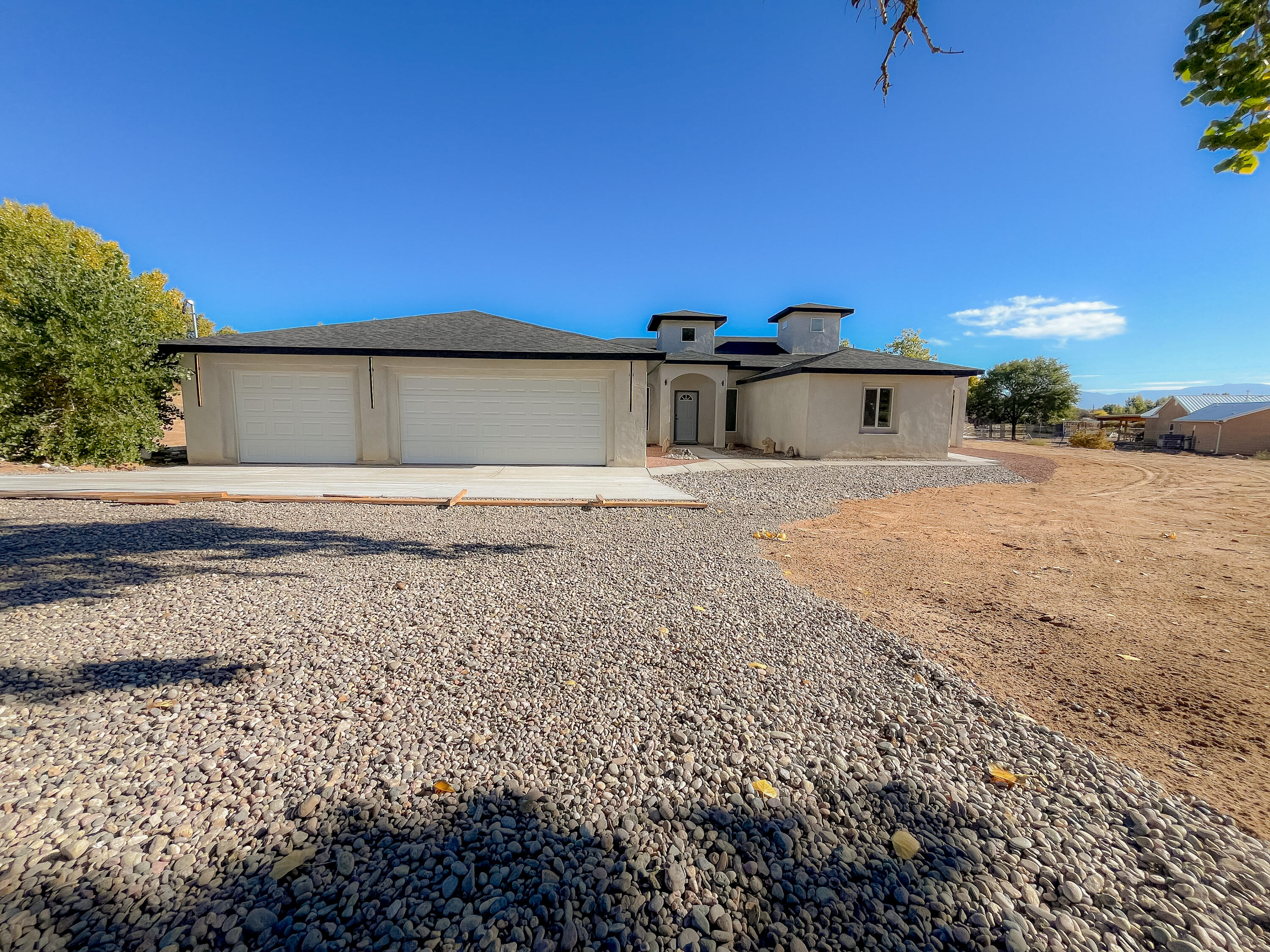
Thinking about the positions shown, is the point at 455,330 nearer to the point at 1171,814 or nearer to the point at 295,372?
the point at 295,372

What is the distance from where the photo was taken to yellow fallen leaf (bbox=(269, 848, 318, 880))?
63.2 inches

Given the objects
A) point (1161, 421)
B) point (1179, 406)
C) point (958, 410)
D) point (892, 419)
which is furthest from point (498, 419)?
point (1179, 406)

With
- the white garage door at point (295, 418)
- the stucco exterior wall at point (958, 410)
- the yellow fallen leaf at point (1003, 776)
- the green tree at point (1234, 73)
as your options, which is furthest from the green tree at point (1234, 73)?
the stucco exterior wall at point (958, 410)

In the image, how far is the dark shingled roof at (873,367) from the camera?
14.7 metres

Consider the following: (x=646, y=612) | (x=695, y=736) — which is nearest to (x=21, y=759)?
(x=695, y=736)

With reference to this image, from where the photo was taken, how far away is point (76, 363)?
35.2 feet

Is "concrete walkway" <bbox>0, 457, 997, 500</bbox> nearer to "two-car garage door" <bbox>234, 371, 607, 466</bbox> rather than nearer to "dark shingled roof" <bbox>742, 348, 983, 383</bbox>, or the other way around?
"two-car garage door" <bbox>234, 371, 607, 466</bbox>

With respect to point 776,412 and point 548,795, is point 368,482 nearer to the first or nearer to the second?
point 548,795

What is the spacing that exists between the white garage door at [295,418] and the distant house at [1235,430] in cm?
3512

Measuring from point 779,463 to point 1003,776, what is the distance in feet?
40.0

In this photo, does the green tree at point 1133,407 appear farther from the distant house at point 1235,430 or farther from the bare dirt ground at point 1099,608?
the bare dirt ground at point 1099,608

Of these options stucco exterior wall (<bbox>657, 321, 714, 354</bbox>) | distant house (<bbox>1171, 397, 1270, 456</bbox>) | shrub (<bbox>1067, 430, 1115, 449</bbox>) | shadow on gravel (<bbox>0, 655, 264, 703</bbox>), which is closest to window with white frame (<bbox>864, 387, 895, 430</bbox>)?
stucco exterior wall (<bbox>657, 321, 714, 354</bbox>)

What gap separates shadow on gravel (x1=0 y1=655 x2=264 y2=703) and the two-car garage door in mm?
9851

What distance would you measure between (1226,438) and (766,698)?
34736 mm
